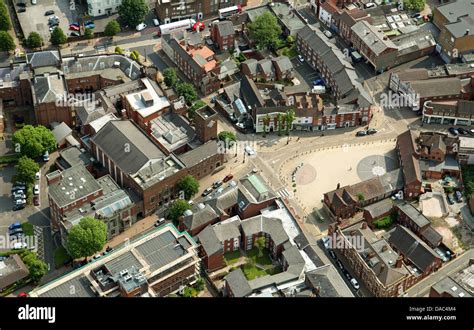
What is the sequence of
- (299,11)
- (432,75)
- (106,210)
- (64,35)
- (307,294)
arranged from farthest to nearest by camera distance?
(299,11)
(64,35)
(432,75)
(106,210)
(307,294)

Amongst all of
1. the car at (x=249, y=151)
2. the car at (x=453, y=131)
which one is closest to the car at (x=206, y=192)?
the car at (x=249, y=151)

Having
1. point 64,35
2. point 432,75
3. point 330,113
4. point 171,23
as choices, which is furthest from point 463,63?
point 64,35

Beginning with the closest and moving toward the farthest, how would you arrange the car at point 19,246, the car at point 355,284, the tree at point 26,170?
the car at point 355,284 < the car at point 19,246 < the tree at point 26,170

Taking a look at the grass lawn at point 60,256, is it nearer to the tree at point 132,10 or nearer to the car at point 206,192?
the car at point 206,192

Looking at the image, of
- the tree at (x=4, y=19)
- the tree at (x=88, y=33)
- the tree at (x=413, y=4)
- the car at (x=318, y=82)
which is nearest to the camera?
the car at (x=318, y=82)

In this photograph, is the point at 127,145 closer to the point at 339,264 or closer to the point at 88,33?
Answer: the point at 339,264

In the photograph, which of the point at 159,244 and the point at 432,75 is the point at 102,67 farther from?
the point at 432,75

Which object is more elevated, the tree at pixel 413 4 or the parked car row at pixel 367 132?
the tree at pixel 413 4
